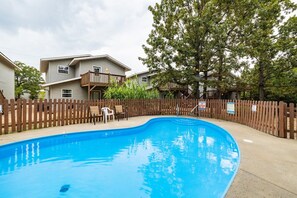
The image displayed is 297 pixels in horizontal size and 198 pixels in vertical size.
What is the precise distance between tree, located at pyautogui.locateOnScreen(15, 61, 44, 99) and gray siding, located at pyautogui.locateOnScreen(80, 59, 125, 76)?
75.9 ft

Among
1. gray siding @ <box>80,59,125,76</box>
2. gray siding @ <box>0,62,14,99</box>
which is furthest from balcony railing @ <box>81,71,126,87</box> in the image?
gray siding @ <box>0,62,14,99</box>

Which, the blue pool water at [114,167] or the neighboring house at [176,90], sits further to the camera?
the neighboring house at [176,90]

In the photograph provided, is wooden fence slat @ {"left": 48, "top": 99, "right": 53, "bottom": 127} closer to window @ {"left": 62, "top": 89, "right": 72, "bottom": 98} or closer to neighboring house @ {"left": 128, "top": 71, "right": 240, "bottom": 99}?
window @ {"left": 62, "top": 89, "right": 72, "bottom": 98}

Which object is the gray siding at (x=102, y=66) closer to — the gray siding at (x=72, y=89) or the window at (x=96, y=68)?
the window at (x=96, y=68)

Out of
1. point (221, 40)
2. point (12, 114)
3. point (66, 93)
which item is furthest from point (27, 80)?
point (221, 40)

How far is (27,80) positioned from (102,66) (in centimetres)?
2514

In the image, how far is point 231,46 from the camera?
14680mm

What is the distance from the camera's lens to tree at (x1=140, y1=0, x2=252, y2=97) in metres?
14.0

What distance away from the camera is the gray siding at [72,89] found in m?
17.4

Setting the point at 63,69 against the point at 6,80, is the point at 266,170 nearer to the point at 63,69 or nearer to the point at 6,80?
the point at 6,80

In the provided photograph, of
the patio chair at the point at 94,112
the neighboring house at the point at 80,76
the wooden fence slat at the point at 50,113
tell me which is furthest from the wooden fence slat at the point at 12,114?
the neighboring house at the point at 80,76

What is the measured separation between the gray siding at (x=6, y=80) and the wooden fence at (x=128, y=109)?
6.62 m

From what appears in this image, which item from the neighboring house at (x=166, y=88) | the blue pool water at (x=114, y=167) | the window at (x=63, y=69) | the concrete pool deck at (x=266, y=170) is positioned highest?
the window at (x=63, y=69)

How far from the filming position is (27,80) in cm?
3562
